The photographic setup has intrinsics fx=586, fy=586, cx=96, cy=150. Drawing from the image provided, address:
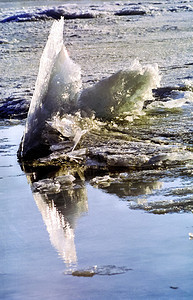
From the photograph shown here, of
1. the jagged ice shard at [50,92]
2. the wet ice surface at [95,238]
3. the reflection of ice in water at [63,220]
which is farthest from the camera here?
the jagged ice shard at [50,92]

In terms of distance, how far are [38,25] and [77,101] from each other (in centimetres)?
811

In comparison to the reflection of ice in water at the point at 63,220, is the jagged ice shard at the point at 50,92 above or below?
above

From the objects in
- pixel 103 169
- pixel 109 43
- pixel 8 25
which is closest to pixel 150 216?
pixel 103 169

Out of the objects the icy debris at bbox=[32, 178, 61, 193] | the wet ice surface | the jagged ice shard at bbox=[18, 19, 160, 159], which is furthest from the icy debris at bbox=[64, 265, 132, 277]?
the jagged ice shard at bbox=[18, 19, 160, 159]

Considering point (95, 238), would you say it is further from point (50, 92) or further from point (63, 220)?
point (50, 92)

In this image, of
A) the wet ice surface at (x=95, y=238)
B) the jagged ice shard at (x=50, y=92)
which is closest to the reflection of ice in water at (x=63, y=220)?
the wet ice surface at (x=95, y=238)

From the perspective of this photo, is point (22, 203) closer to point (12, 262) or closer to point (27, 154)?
point (12, 262)

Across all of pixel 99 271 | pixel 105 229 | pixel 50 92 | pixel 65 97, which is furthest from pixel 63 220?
pixel 65 97

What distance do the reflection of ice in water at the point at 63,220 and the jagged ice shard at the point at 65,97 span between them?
38.2 inches

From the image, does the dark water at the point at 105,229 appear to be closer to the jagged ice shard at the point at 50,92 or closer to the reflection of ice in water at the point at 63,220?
the reflection of ice in water at the point at 63,220

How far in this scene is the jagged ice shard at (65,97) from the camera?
398 centimetres

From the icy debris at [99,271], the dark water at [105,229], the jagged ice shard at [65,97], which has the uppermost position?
the jagged ice shard at [65,97]

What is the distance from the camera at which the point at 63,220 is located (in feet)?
8.52

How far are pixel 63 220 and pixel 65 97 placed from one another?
1.93m
